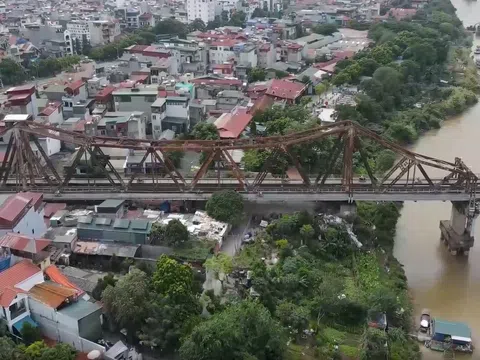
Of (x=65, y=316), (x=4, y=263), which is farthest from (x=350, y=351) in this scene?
(x=4, y=263)

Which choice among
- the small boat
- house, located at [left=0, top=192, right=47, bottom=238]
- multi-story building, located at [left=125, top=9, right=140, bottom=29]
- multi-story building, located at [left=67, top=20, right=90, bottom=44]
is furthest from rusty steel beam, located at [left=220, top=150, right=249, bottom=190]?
multi-story building, located at [left=125, top=9, right=140, bottom=29]

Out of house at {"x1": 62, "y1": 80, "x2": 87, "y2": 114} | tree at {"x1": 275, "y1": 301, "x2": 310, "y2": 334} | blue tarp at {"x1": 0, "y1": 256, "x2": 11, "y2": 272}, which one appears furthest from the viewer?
house at {"x1": 62, "y1": 80, "x2": 87, "y2": 114}

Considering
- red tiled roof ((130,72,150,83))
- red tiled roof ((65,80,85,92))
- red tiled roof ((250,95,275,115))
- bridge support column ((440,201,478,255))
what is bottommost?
bridge support column ((440,201,478,255))

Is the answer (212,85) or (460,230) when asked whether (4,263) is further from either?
(212,85)

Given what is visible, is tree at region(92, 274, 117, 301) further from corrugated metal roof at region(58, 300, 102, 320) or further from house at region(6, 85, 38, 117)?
house at region(6, 85, 38, 117)

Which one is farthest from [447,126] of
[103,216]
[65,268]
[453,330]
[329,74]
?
[65,268]

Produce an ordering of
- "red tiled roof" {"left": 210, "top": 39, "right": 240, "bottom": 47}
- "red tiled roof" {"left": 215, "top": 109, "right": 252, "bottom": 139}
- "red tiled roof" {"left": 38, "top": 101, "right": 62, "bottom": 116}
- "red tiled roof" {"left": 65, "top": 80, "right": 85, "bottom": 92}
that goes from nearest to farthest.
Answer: "red tiled roof" {"left": 215, "top": 109, "right": 252, "bottom": 139}
"red tiled roof" {"left": 38, "top": 101, "right": 62, "bottom": 116}
"red tiled roof" {"left": 65, "top": 80, "right": 85, "bottom": 92}
"red tiled roof" {"left": 210, "top": 39, "right": 240, "bottom": 47}
